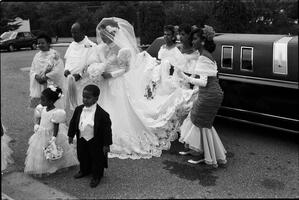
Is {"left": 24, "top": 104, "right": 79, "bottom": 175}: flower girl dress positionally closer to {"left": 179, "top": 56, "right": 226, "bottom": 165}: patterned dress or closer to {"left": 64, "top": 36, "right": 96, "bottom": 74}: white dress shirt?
{"left": 64, "top": 36, "right": 96, "bottom": 74}: white dress shirt

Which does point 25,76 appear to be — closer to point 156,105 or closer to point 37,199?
point 156,105

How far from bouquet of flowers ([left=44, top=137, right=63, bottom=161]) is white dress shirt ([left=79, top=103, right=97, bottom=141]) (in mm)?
390

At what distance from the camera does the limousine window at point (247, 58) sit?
5.38m

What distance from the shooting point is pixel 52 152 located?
4.23m

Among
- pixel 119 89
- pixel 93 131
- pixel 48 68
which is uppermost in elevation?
pixel 48 68

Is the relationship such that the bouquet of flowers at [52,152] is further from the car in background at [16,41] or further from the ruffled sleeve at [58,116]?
the car in background at [16,41]

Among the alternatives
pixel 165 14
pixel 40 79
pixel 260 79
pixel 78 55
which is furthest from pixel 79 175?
pixel 165 14

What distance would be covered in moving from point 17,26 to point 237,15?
22.0 metres

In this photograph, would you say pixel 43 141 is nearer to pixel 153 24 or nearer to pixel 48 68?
pixel 48 68

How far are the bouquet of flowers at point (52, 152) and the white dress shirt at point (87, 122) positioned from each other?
0.39 m

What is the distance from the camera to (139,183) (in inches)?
167

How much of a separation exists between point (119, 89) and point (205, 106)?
4.59 ft

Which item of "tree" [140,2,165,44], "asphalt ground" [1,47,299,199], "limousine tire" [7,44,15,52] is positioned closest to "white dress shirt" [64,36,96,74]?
"asphalt ground" [1,47,299,199]

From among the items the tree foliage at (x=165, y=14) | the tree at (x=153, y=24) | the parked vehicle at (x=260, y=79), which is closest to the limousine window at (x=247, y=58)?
the parked vehicle at (x=260, y=79)
